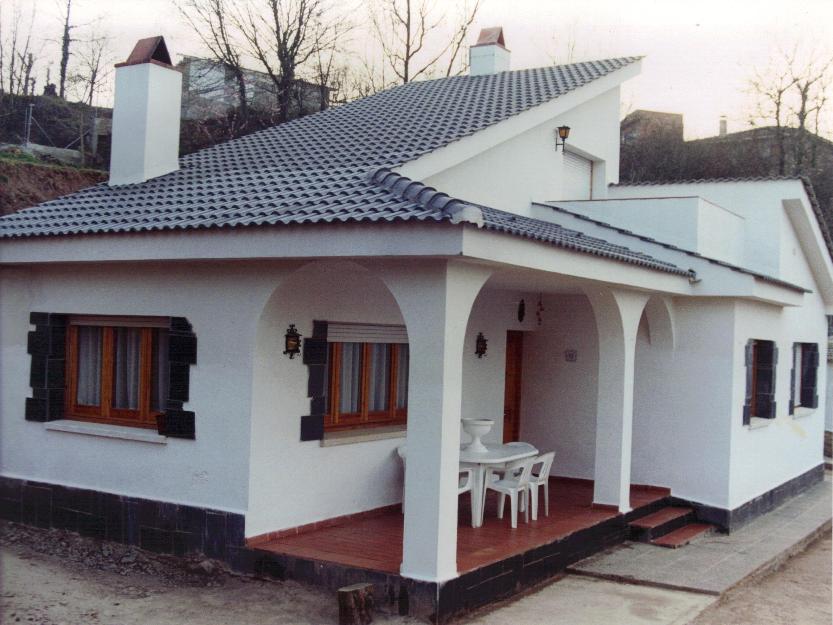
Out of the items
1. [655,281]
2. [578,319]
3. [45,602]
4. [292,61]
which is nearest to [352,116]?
[578,319]

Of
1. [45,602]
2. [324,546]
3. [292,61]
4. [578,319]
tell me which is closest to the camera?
[45,602]

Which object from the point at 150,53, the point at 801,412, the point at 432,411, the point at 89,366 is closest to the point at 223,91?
the point at 150,53

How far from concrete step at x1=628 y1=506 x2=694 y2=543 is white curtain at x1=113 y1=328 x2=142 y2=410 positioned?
5.83 metres

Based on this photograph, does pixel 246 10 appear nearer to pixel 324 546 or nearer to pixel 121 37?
→ pixel 121 37

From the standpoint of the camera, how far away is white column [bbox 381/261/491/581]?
278 inches

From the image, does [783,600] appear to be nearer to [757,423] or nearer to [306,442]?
[757,423]

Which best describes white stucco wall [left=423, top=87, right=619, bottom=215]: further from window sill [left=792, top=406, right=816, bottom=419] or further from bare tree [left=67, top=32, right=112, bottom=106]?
bare tree [left=67, top=32, right=112, bottom=106]

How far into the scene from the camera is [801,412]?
15.6m

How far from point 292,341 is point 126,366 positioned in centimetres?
217

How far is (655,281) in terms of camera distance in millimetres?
10414

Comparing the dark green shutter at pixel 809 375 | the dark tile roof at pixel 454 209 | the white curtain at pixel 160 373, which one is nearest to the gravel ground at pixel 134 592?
the white curtain at pixel 160 373

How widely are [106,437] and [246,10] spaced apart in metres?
22.5

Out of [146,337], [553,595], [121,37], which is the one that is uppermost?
[121,37]

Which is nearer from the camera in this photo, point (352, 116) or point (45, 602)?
point (45, 602)
